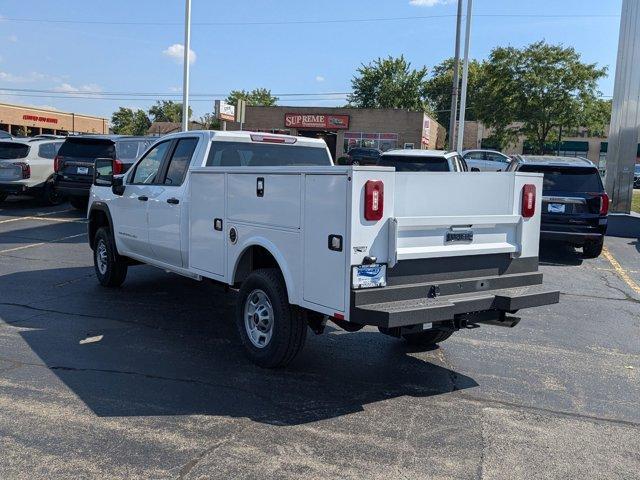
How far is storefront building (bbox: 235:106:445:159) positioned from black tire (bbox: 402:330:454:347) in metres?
38.4

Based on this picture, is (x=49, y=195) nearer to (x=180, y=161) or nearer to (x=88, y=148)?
(x=88, y=148)

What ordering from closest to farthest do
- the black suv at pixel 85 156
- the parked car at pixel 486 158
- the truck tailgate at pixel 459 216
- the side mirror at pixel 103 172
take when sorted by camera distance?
the truck tailgate at pixel 459 216 → the side mirror at pixel 103 172 → the black suv at pixel 85 156 → the parked car at pixel 486 158

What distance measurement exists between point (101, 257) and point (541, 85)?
34.7 m

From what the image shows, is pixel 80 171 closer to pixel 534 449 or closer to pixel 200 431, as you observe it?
pixel 200 431

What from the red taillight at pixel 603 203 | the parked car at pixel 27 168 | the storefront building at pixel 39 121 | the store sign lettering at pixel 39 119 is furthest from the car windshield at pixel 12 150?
the store sign lettering at pixel 39 119

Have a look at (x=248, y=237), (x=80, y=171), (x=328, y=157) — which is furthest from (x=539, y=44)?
(x=248, y=237)

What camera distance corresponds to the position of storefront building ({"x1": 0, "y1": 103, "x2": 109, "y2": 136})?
61969 millimetres

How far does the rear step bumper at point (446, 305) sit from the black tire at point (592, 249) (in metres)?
7.53

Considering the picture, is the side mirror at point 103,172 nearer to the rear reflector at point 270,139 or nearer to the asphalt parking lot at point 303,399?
the asphalt parking lot at point 303,399

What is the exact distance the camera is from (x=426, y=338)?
241 inches

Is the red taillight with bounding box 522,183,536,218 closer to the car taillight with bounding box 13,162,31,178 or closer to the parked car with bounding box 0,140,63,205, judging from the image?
the parked car with bounding box 0,140,63,205

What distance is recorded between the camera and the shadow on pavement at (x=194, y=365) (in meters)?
4.60

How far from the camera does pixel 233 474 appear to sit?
11.7 ft

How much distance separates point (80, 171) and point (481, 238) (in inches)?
507
